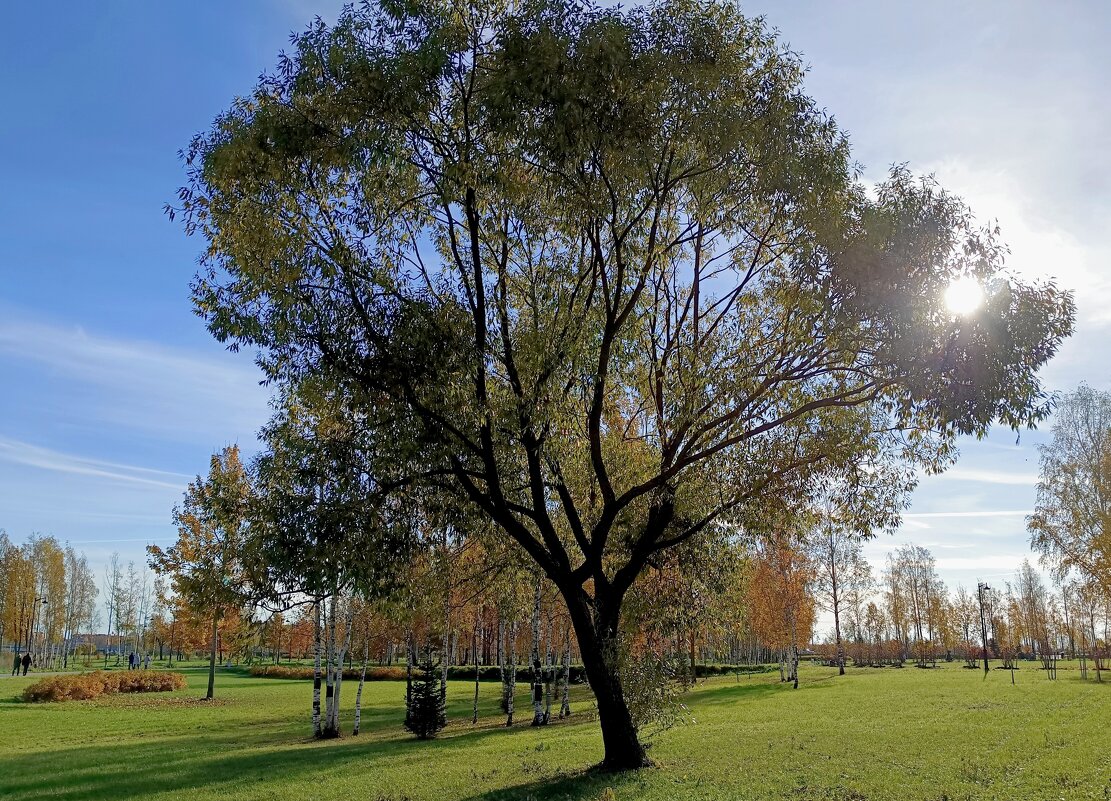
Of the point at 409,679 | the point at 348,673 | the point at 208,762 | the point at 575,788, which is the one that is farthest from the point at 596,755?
the point at 348,673

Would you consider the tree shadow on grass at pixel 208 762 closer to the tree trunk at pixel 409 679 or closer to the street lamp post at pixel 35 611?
the tree trunk at pixel 409 679

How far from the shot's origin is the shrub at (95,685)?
31875mm

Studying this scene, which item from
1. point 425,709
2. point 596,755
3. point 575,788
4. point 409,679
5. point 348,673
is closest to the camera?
point 575,788

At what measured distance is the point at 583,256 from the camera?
495 inches

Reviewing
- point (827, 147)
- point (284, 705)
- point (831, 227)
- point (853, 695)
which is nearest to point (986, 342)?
point (831, 227)

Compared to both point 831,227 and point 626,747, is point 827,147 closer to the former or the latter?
point 831,227

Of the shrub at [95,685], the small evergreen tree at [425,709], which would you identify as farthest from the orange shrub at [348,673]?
the small evergreen tree at [425,709]

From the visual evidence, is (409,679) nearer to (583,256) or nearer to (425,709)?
(425,709)

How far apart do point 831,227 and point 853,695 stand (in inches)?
996

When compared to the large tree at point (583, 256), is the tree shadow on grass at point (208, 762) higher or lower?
lower

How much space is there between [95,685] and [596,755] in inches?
1224

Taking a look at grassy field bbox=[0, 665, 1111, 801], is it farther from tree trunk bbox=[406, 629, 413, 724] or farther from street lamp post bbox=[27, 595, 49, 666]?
street lamp post bbox=[27, 595, 49, 666]

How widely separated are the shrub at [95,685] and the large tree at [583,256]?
102 ft

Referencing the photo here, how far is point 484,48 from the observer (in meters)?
9.78
